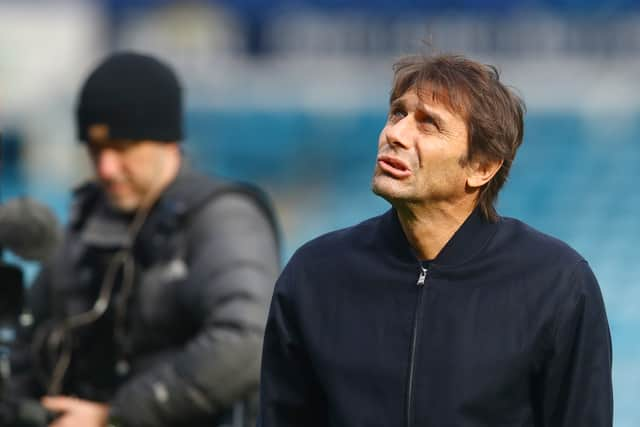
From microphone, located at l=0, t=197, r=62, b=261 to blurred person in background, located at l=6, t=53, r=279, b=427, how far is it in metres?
0.08

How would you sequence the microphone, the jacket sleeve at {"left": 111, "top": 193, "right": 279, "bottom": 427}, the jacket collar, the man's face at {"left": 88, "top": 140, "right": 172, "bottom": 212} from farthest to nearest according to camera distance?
the man's face at {"left": 88, "top": 140, "right": 172, "bottom": 212}, the microphone, the jacket sleeve at {"left": 111, "top": 193, "right": 279, "bottom": 427}, the jacket collar

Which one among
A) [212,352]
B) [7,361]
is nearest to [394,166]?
[212,352]

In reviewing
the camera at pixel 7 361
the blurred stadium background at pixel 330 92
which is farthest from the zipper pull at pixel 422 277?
the blurred stadium background at pixel 330 92

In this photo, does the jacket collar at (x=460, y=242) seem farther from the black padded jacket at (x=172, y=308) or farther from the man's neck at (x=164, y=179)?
the man's neck at (x=164, y=179)

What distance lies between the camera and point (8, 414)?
154 inches

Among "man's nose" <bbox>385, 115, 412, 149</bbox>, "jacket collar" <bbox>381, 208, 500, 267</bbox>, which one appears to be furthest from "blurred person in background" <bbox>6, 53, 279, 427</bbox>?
"man's nose" <bbox>385, 115, 412, 149</bbox>

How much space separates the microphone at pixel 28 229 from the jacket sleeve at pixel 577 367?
1.84 meters

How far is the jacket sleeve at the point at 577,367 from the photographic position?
241cm

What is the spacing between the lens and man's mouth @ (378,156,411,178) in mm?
2469

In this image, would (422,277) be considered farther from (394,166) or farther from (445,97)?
(445,97)

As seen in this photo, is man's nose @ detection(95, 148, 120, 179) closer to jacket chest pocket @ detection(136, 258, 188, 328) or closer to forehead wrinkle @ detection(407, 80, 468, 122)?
jacket chest pocket @ detection(136, 258, 188, 328)

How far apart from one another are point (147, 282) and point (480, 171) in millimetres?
1541

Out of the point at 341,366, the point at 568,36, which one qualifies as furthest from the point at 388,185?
the point at 568,36

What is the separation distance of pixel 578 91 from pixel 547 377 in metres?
9.91
